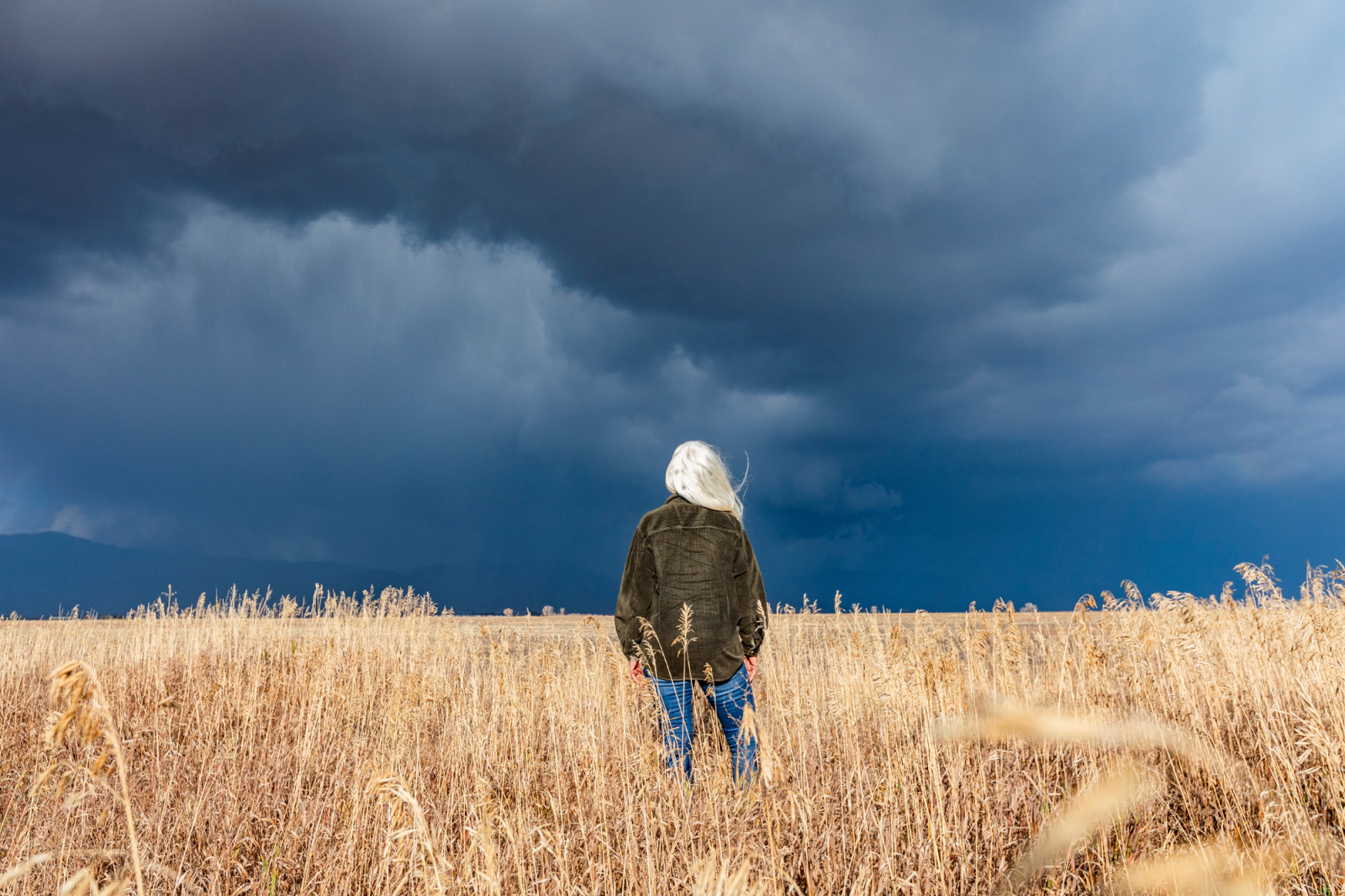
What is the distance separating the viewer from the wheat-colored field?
6.63 ft

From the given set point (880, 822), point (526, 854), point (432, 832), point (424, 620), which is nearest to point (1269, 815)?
point (880, 822)

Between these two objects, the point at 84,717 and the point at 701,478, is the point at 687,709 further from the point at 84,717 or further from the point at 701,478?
the point at 84,717

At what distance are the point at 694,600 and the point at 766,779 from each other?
222cm

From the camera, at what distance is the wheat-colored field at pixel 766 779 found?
6.63 ft

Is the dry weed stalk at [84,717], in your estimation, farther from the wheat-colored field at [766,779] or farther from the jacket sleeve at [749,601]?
the jacket sleeve at [749,601]

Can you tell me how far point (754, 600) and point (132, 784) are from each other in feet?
13.3

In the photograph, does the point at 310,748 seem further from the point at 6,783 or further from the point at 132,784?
the point at 6,783

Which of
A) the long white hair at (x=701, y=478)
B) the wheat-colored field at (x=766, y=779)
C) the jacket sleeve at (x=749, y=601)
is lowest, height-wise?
the wheat-colored field at (x=766, y=779)

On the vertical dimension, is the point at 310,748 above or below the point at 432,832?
above

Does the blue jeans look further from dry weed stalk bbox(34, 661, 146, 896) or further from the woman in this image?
dry weed stalk bbox(34, 661, 146, 896)

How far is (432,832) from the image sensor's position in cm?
338

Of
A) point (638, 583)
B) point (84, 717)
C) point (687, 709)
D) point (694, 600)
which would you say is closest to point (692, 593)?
point (694, 600)

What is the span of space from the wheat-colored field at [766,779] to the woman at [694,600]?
36 cm

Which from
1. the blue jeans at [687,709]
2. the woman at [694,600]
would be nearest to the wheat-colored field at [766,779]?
the blue jeans at [687,709]
